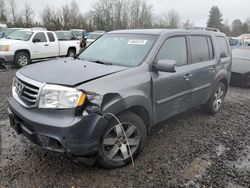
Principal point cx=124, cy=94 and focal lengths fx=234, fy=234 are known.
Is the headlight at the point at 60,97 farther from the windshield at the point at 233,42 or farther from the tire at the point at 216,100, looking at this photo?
Answer: the windshield at the point at 233,42

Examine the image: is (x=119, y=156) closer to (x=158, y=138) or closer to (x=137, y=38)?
(x=158, y=138)

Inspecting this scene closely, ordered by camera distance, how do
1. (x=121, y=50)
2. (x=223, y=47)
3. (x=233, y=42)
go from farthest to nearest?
1. (x=233, y=42)
2. (x=223, y=47)
3. (x=121, y=50)

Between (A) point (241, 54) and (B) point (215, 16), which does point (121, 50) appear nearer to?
(A) point (241, 54)

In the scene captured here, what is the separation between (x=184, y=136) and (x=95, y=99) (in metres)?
2.09

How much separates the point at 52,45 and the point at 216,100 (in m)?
8.81

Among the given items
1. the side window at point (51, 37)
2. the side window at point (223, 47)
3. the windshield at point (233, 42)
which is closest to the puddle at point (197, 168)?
the side window at point (223, 47)

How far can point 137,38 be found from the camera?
365 cm

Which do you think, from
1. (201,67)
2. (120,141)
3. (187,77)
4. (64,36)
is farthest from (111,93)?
(64,36)

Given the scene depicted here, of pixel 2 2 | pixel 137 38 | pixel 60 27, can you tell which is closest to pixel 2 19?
pixel 2 2

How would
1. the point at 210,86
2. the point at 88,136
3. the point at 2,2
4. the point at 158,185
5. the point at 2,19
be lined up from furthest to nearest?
the point at 2,2 → the point at 2,19 → the point at 210,86 → the point at 158,185 → the point at 88,136

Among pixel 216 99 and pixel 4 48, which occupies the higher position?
pixel 4 48

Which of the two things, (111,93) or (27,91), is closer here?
(111,93)

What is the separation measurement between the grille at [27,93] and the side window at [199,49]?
2648 millimetres

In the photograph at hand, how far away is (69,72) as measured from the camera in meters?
2.89
